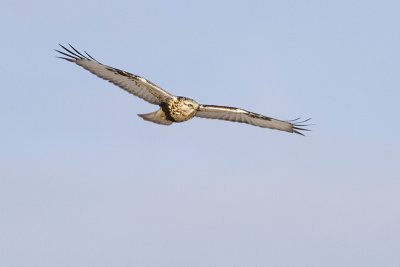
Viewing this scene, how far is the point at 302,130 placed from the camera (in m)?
35.9

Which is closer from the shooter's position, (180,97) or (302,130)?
→ (180,97)

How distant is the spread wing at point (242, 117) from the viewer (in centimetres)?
3312

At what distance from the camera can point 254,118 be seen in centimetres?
3472

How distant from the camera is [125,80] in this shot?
104ft

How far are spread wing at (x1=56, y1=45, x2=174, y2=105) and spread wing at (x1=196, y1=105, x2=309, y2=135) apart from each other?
5.14 feet

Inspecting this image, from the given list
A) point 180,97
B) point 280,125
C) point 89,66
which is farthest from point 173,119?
point 280,125

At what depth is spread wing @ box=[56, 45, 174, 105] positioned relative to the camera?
1236 inches

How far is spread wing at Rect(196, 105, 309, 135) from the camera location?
3312cm

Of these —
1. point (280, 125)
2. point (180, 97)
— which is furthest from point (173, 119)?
point (280, 125)

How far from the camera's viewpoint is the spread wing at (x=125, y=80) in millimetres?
31406

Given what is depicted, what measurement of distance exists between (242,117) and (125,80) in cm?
460

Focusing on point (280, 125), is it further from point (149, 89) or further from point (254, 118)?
point (149, 89)

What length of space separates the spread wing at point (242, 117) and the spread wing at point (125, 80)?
5.14 ft

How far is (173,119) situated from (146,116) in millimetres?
817
